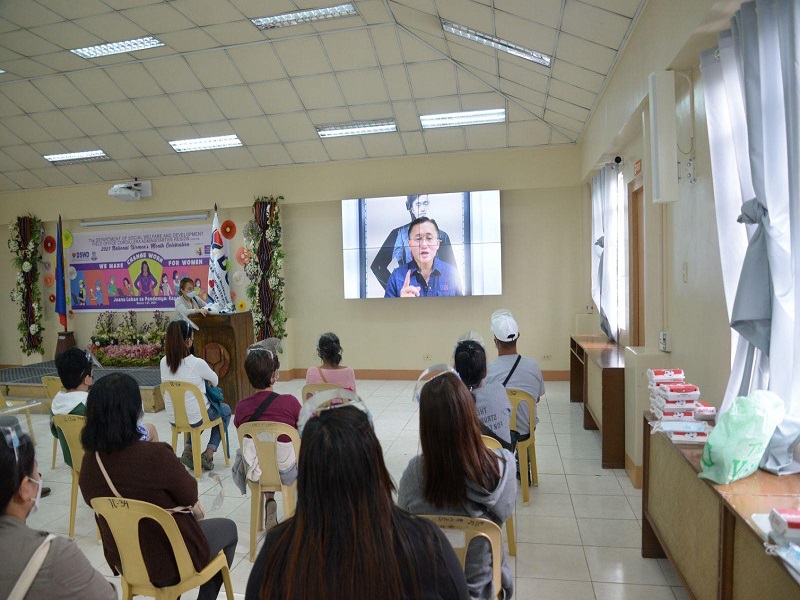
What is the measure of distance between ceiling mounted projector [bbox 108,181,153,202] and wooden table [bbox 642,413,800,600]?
27.3ft

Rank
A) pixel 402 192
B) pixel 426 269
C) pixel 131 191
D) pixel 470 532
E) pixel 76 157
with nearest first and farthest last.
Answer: pixel 470 532
pixel 426 269
pixel 402 192
pixel 76 157
pixel 131 191

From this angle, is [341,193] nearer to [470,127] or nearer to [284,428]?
[470,127]

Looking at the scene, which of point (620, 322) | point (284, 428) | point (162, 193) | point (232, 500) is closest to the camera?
point (284, 428)

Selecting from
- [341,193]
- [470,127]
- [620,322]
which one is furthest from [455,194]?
[620,322]

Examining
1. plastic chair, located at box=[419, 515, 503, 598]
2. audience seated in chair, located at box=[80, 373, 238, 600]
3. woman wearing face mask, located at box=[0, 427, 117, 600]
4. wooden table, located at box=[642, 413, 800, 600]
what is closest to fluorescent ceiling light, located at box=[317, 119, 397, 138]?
wooden table, located at box=[642, 413, 800, 600]

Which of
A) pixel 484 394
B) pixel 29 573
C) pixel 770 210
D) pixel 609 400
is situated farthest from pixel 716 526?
pixel 609 400

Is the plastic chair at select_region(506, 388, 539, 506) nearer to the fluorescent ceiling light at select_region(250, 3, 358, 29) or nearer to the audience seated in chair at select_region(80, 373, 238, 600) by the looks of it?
the audience seated in chair at select_region(80, 373, 238, 600)

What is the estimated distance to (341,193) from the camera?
7895mm

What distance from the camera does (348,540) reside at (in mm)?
1040

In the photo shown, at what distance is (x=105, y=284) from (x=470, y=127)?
6.83 meters

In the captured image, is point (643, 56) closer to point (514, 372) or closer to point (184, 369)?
point (514, 372)

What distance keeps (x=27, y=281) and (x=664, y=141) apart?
10.2m

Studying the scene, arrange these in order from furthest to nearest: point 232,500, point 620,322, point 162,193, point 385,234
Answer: point 162,193 → point 385,234 → point 620,322 → point 232,500

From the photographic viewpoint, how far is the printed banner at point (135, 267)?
8781mm
